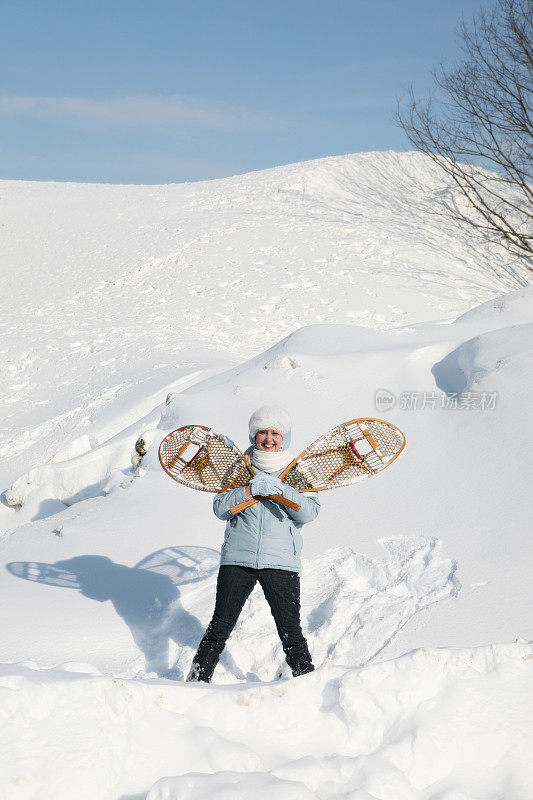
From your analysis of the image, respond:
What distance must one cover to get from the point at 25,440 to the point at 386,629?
243 inches

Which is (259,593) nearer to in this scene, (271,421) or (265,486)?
(265,486)

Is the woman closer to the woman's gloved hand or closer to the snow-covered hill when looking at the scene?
the woman's gloved hand

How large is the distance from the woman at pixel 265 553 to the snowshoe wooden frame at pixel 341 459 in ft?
Result: 0.22

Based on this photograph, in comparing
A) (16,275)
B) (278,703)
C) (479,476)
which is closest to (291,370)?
(479,476)

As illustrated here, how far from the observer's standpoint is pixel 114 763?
72.6 inches

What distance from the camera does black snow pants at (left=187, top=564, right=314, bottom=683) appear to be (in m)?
2.71

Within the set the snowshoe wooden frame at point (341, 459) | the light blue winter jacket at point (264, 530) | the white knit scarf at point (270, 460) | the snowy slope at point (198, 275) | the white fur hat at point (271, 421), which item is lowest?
the light blue winter jacket at point (264, 530)

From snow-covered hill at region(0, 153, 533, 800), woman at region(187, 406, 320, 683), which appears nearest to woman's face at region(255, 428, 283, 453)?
woman at region(187, 406, 320, 683)

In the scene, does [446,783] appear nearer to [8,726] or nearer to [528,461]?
[8,726]

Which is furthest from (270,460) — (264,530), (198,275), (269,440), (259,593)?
(198,275)

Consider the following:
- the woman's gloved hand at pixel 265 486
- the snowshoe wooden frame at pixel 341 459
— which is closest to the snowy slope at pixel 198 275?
the snowshoe wooden frame at pixel 341 459

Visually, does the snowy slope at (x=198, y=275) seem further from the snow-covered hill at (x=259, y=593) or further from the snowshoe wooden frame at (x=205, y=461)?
the snowshoe wooden frame at (x=205, y=461)

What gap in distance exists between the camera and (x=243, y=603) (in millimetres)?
2760

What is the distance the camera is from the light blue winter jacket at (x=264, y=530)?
8.98ft
